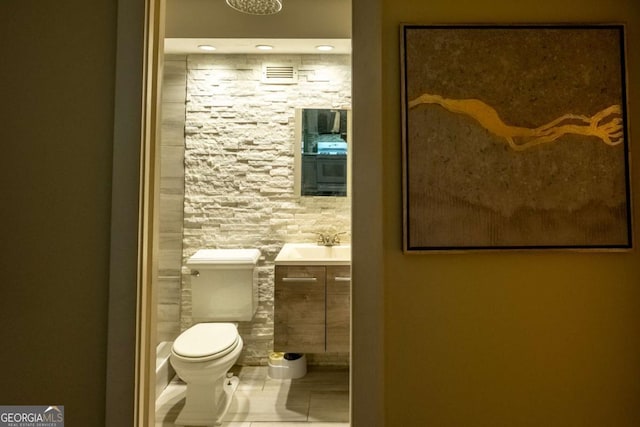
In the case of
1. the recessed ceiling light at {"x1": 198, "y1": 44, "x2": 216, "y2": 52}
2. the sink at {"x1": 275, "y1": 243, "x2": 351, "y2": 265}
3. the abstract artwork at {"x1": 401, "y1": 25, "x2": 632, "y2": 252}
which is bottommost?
the sink at {"x1": 275, "y1": 243, "x2": 351, "y2": 265}

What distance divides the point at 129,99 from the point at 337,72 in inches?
75.3

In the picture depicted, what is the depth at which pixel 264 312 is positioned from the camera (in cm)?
297

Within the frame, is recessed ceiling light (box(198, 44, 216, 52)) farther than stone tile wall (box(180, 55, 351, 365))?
No

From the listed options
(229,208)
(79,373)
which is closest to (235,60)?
(229,208)

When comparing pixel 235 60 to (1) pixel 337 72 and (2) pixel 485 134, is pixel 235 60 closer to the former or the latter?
(1) pixel 337 72

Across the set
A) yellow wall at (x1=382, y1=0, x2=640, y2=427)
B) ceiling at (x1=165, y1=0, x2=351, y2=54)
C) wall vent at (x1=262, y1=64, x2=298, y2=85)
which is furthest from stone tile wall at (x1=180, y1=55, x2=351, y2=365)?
yellow wall at (x1=382, y1=0, x2=640, y2=427)

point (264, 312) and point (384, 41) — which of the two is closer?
point (384, 41)

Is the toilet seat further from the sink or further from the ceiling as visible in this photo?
the ceiling

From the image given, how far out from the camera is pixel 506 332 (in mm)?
1358

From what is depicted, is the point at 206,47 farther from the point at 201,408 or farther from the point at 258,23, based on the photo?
the point at 201,408

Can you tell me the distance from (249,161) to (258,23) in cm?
102

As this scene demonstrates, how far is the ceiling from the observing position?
2.17m

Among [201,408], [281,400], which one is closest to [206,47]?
[201,408]

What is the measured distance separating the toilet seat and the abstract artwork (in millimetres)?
1439
